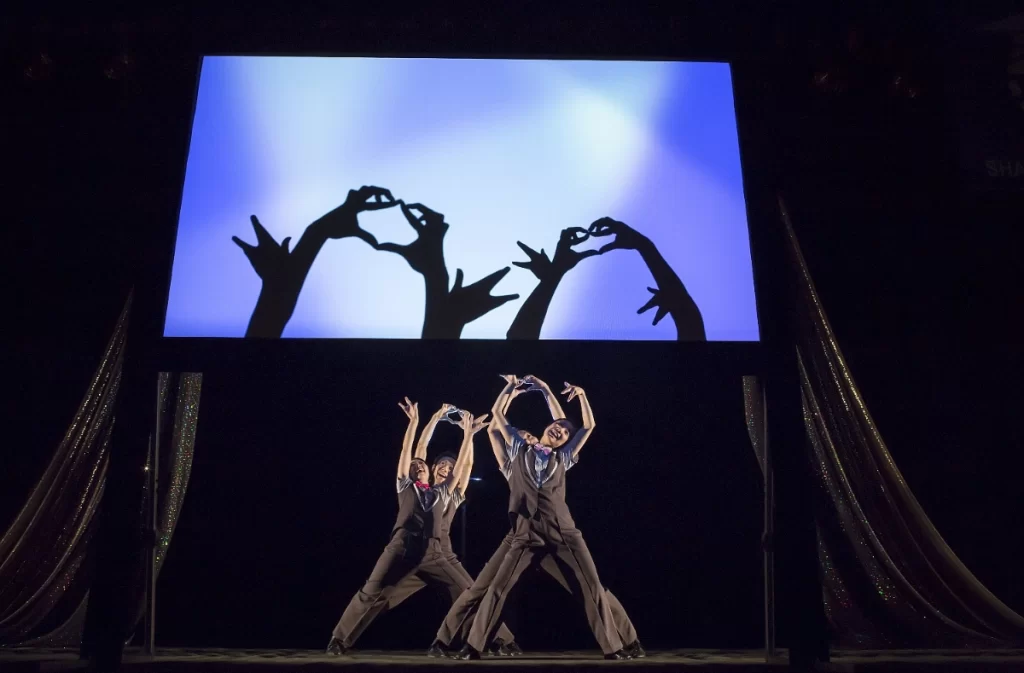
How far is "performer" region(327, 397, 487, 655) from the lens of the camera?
13.6 ft

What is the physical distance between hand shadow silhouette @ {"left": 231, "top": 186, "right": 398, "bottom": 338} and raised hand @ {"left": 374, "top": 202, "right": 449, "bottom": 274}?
14cm

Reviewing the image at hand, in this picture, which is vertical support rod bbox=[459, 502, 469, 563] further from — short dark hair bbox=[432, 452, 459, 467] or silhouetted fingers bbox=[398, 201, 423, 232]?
silhouetted fingers bbox=[398, 201, 423, 232]

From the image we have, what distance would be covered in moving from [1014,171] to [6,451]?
18.1 ft

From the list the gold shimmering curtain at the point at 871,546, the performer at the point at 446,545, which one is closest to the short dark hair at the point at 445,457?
the performer at the point at 446,545

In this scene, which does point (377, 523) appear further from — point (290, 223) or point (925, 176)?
point (925, 176)

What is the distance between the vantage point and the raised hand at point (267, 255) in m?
4.12

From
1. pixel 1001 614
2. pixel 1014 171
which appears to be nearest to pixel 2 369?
pixel 1001 614

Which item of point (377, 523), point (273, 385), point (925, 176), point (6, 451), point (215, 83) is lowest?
point (377, 523)

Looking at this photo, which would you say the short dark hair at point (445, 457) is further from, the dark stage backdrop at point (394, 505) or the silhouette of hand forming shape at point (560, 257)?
the silhouette of hand forming shape at point (560, 257)

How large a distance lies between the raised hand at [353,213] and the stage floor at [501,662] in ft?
6.20

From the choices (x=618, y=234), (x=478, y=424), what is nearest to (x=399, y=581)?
(x=478, y=424)

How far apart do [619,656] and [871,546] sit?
1.20 m

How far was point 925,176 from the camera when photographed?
4.87 m

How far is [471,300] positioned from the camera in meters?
4.20
